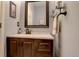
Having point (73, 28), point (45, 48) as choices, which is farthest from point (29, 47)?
point (73, 28)

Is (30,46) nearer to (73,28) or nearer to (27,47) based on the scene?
(27,47)

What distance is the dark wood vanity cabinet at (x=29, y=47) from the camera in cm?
223

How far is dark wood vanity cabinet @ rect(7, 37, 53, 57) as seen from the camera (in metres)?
2.23

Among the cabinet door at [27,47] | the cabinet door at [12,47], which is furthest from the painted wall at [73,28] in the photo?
the cabinet door at [12,47]

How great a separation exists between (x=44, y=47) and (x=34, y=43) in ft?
0.58

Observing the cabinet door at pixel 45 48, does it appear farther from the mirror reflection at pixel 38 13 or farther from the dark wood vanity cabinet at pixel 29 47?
the mirror reflection at pixel 38 13

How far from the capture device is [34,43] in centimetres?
225

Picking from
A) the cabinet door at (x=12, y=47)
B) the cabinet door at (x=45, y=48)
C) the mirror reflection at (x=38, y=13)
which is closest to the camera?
the cabinet door at (x=45, y=48)

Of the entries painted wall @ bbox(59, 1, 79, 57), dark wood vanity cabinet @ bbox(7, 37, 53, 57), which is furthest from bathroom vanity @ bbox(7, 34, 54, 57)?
painted wall @ bbox(59, 1, 79, 57)

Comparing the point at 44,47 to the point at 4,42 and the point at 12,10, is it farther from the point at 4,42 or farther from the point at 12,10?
the point at 12,10

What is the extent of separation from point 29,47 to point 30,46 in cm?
3

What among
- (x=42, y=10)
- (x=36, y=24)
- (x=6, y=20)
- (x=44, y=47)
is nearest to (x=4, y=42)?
(x=6, y=20)

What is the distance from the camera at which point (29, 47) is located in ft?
7.48

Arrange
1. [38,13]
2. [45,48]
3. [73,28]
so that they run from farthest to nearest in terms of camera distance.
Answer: [38,13], [45,48], [73,28]
